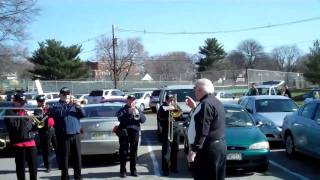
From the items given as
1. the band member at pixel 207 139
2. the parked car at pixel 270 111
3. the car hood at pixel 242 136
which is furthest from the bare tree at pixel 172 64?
the band member at pixel 207 139

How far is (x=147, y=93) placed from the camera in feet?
122

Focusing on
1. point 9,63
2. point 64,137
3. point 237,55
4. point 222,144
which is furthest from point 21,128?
point 237,55

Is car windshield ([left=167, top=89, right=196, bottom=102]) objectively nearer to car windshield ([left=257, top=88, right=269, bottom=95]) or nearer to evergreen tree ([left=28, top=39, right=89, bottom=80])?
car windshield ([left=257, top=88, right=269, bottom=95])

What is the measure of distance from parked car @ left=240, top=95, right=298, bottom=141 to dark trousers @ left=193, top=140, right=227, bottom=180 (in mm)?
7974

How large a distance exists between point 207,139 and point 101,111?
7.18m

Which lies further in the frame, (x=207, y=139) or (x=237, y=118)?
(x=237, y=118)

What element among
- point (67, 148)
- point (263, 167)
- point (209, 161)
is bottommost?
point (263, 167)

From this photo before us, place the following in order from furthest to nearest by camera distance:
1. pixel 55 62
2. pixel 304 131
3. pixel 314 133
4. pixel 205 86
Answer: pixel 55 62
pixel 304 131
pixel 314 133
pixel 205 86

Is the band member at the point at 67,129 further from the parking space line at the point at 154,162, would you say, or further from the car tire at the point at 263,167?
the car tire at the point at 263,167

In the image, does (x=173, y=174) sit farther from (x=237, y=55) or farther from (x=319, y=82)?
(x=237, y=55)

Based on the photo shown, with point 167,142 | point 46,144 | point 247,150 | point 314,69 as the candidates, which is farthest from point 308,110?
point 314,69

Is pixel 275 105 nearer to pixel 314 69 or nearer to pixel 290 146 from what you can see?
pixel 290 146

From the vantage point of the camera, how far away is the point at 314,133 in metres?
10.8

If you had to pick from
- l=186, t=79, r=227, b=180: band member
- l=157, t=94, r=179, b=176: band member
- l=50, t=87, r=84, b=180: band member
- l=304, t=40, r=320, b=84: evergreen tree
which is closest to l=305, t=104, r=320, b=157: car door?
l=157, t=94, r=179, b=176: band member
